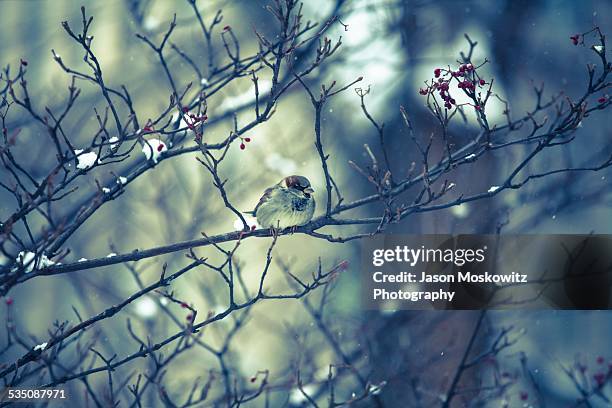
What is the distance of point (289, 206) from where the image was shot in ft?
7.84

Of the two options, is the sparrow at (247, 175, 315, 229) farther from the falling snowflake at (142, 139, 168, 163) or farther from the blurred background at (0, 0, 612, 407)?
the blurred background at (0, 0, 612, 407)

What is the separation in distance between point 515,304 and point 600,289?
39 cm

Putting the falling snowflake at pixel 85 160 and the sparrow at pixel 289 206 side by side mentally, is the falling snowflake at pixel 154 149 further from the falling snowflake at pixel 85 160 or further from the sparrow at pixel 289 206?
the sparrow at pixel 289 206

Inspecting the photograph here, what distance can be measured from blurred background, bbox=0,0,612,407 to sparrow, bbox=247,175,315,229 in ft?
2.48

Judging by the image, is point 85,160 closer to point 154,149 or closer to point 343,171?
point 154,149

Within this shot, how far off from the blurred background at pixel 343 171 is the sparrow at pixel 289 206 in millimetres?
755

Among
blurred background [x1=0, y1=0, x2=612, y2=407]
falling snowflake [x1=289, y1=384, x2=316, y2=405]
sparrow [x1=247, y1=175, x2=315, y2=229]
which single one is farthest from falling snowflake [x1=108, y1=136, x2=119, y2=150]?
falling snowflake [x1=289, y1=384, x2=316, y2=405]

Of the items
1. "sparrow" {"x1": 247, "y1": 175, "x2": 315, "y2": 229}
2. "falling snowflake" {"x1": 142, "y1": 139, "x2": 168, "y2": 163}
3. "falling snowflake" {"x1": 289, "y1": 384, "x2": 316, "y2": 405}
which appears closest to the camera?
"falling snowflake" {"x1": 142, "y1": 139, "x2": 168, "y2": 163}

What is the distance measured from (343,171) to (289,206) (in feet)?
3.86

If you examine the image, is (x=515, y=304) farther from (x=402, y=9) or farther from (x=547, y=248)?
(x=402, y=9)

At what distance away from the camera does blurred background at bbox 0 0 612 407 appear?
3.16 meters

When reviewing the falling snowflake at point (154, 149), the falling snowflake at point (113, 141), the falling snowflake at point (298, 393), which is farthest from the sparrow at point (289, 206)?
the falling snowflake at point (298, 393)

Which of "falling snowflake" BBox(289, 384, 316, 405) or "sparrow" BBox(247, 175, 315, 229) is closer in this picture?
"sparrow" BBox(247, 175, 315, 229)

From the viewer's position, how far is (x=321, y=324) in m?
3.09
